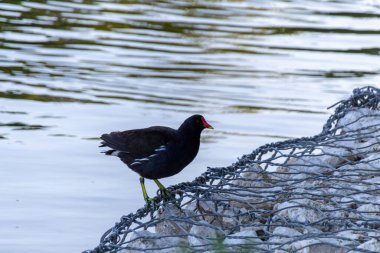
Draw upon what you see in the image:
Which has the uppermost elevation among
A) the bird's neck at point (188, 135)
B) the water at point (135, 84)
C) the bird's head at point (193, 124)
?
the bird's head at point (193, 124)

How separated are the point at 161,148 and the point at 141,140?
191 mm

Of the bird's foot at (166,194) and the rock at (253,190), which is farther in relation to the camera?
the bird's foot at (166,194)

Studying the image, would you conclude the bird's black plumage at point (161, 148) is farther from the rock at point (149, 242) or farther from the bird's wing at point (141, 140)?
the rock at point (149, 242)

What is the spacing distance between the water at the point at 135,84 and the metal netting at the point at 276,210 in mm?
1291

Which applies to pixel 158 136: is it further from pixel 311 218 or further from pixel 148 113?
pixel 148 113

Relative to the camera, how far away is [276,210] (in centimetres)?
523

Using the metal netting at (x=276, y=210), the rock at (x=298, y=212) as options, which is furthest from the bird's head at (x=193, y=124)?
the rock at (x=298, y=212)

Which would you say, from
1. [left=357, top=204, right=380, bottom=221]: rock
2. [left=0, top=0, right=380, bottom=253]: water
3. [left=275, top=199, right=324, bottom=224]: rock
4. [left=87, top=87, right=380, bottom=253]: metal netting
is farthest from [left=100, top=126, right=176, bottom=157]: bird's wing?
[left=357, top=204, right=380, bottom=221]: rock

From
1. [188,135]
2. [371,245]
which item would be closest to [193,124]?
[188,135]

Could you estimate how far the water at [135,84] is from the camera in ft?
25.3

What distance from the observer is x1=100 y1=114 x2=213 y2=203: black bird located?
226 inches

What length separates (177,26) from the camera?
16.7 m

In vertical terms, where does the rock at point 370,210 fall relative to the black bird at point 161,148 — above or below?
below

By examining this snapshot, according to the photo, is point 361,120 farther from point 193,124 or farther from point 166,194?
point 166,194
